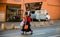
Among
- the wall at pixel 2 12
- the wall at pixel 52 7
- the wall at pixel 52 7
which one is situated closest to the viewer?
the wall at pixel 2 12

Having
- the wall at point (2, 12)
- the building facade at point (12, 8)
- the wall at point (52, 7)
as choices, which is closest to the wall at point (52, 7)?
the wall at point (52, 7)

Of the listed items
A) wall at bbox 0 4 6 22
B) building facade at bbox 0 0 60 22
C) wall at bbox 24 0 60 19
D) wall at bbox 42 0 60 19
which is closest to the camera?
wall at bbox 0 4 6 22

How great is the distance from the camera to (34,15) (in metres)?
41.3

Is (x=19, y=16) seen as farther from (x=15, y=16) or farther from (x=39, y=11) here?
(x=39, y=11)

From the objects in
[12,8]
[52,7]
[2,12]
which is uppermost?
[52,7]

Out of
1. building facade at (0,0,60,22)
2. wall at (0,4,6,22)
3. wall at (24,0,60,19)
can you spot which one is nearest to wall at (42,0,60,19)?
wall at (24,0,60,19)

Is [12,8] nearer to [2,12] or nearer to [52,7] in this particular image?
[2,12]

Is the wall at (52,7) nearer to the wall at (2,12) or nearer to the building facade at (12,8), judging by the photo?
the building facade at (12,8)

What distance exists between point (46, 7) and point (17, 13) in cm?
968

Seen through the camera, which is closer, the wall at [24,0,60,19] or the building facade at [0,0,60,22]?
the building facade at [0,0,60,22]

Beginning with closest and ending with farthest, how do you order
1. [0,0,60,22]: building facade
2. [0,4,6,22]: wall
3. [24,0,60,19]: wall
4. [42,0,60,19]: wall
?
[0,4,6,22]: wall
[0,0,60,22]: building facade
[24,0,60,19]: wall
[42,0,60,19]: wall

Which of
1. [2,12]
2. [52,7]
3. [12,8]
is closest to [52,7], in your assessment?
[52,7]

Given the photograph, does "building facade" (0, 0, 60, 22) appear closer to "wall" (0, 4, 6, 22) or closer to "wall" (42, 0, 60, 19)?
"wall" (0, 4, 6, 22)

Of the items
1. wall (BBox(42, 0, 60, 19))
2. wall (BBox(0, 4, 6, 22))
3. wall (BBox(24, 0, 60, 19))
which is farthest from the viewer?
wall (BBox(42, 0, 60, 19))
